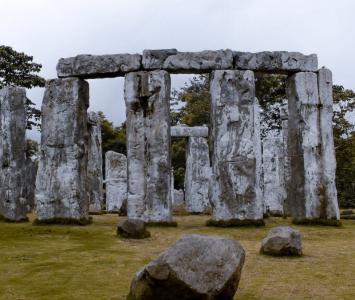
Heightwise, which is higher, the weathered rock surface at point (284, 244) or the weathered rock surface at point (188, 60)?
the weathered rock surface at point (188, 60)

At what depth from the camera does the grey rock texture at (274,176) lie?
20.4m

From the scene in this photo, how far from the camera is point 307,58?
15141 mm

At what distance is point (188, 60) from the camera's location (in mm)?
14633

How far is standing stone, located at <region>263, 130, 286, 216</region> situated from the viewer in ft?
67.0

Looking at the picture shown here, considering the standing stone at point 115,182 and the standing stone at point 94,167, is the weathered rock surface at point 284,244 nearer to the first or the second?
the standing stone at point 94,167

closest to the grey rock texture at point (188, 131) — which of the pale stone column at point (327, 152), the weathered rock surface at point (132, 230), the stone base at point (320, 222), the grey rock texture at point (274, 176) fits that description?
the grey rock texture at point (274, 176)

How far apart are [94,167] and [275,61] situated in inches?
373

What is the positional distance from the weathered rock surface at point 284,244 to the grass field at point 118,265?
0.20 m

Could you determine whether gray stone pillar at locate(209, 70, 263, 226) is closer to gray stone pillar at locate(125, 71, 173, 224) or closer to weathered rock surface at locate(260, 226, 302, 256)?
gray stone pillar at locate(125, 71, 173, 224)

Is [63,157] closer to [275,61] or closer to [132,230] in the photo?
[132,230]

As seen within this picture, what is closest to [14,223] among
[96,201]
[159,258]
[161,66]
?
[161,66]

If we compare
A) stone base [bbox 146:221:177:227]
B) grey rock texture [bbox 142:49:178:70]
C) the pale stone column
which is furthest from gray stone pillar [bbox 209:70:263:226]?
the pale stone column

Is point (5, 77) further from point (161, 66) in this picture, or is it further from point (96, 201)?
point (161, 66)

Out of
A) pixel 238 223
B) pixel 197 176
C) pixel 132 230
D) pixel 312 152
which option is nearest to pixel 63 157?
pixel 132 230
